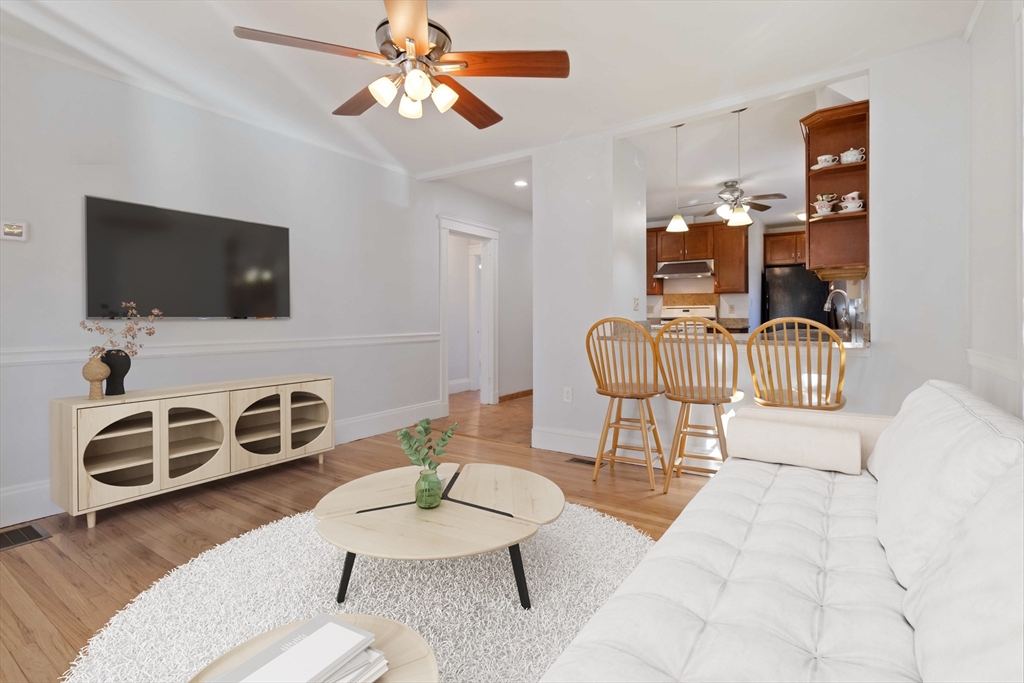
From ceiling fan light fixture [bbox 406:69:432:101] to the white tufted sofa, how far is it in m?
1.99

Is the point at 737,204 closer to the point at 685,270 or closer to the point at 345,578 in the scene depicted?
the point at 685,270

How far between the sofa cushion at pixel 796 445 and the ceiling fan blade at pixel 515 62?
1.66 meters

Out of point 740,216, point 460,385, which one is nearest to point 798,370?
point 740,216

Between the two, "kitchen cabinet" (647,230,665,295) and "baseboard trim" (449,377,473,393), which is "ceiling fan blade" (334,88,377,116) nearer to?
"baseboard trim" (449,377,473,393)

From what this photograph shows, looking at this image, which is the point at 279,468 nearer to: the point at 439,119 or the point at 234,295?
the point at 234,295

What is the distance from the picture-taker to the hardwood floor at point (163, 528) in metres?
1.70

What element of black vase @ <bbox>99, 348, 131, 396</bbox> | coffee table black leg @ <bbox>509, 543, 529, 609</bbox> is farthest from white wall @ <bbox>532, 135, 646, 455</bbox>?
black vase @ <bbox>99, 348, 131, 396</bbox>

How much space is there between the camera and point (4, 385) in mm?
2590

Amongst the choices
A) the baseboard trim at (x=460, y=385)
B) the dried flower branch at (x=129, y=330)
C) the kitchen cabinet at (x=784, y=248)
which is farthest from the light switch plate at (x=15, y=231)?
the kitchen cabinet at (x=784, y=248)

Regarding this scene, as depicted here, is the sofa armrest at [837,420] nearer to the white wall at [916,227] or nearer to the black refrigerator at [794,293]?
the white wall at [916,227]

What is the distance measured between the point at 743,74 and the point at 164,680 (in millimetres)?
3829

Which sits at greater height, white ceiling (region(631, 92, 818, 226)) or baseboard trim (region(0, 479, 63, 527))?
white ceiling (region(631, 92, 818, 226))

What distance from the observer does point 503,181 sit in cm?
529

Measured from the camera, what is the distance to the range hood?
22.7 feet
